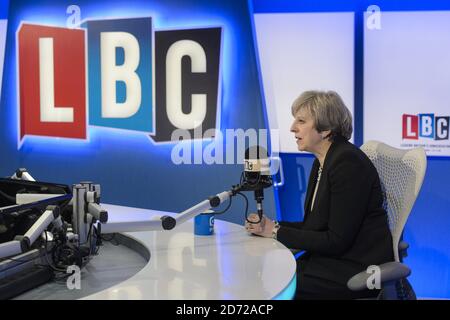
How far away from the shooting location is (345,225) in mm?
1953

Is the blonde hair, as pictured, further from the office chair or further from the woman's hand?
the woman's hand

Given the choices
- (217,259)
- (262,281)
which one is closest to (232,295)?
Result: (262,281)

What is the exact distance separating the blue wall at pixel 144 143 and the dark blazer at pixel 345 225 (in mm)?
1717

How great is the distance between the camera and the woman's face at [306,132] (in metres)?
2.24

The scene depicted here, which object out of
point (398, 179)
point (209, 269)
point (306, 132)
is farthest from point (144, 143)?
point (209, 269)

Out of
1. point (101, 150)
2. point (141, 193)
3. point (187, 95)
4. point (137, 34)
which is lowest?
point (141, 193)

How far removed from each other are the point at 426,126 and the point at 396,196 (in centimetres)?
161

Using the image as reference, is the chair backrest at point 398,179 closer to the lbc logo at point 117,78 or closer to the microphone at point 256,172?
the microphone at point 256,172

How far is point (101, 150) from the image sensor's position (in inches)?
164

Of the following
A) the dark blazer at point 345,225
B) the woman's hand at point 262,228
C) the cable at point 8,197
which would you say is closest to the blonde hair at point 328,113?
the dark blazer at point 345,225

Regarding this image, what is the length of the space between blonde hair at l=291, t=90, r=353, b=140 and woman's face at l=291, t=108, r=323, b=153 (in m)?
0.02

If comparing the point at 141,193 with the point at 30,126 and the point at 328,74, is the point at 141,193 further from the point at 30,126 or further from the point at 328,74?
the point at 328,74

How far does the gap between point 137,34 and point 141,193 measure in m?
1.26

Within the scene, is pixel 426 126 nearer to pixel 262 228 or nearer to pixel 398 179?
pixel 398 179
